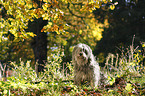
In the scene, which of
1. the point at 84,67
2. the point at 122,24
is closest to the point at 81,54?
the point at 84,67

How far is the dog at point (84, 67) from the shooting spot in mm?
5469

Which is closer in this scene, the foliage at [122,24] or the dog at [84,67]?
the dog at [84,67]

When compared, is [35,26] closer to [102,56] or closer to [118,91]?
[102,56]

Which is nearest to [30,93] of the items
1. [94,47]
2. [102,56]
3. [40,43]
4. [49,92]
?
[49,92]

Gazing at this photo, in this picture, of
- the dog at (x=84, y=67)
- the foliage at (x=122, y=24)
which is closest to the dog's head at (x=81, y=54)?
the dog at (x=84, y=67)

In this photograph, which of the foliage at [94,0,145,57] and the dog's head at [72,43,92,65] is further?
the foliage at [94,0,145,57]

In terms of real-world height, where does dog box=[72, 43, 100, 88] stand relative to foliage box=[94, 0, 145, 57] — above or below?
below

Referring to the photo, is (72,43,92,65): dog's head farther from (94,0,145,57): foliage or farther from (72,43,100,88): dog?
(94,0,145,57): foliage

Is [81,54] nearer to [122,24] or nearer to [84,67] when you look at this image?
[84,67]

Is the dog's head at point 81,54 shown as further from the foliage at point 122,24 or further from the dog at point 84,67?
the foliage at point 122,24

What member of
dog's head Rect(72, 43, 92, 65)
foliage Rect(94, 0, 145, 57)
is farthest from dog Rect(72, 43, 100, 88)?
foliage Rect(94, 0, 145, 57)

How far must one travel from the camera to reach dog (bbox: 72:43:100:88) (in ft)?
17.9

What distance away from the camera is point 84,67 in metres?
5.55

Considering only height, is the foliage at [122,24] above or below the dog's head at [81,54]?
above
